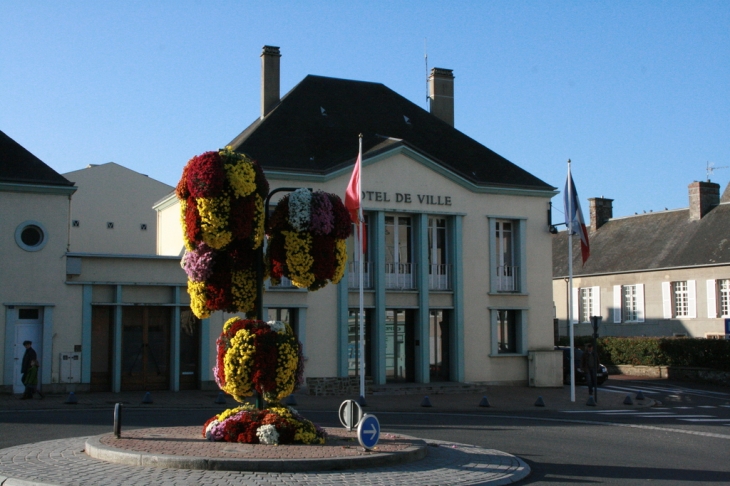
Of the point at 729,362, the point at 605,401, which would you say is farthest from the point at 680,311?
the point at 605,401

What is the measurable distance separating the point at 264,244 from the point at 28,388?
11751mm

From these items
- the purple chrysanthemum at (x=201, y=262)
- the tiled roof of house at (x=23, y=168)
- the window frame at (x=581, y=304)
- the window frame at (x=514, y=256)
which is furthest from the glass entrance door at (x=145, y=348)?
the window frame at (x=581, y=304)

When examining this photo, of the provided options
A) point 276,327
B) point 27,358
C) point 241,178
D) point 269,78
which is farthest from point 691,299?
point 241,178

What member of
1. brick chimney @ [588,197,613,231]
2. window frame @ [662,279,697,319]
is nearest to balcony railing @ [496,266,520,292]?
window frame @ [662,279,697,319]

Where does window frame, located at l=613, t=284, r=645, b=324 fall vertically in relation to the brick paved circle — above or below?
above

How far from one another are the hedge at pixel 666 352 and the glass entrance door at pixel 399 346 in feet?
44.3

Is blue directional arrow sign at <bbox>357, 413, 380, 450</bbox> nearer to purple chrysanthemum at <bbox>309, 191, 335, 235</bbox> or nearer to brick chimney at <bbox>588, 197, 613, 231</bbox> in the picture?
purple chrysanthemum at <bbox>309, 191, 335, 235</bbox>

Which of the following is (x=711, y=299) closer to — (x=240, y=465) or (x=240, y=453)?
(x=240, y=453)

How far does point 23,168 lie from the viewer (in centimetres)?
2428

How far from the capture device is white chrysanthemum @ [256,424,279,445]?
12273 mm

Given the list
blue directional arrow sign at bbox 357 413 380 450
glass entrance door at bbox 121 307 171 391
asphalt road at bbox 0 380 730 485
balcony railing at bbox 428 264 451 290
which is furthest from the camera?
balcony railing at bbox 428 264 451 290

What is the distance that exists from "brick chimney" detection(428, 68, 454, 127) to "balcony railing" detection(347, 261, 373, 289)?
30.8 ft

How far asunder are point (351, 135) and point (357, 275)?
5.55 meters

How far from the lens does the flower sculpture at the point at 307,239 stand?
13047 mm
